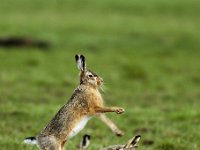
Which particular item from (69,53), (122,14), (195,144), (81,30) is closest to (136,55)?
(69,53)

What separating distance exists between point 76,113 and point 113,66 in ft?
39.0

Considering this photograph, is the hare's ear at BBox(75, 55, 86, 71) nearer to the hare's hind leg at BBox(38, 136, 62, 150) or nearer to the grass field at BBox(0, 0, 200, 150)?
the hare's hind leg at BBox(38, 136, 62, 150)

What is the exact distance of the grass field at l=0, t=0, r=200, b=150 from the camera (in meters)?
11.8

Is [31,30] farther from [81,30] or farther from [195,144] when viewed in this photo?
[195,144]

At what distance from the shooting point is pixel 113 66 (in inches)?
773

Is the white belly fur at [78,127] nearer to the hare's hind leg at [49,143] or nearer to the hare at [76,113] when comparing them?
the hare at [76,113]

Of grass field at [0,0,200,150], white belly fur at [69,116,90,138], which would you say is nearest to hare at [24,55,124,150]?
white belly fur at [69,116,90,138]

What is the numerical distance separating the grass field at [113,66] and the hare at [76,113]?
1.77 meters

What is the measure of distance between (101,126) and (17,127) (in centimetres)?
163

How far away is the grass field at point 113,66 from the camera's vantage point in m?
11.8

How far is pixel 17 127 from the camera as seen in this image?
11.6 meters

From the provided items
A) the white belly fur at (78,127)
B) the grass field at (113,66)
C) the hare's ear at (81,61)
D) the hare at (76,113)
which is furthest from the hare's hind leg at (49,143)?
the grass field at (113,66)

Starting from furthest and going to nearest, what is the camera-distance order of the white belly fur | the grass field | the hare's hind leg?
1. the grass field
2. the white belly fur
3. the hare's hind leg

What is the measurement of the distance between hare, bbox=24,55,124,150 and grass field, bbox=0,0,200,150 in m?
1.77
